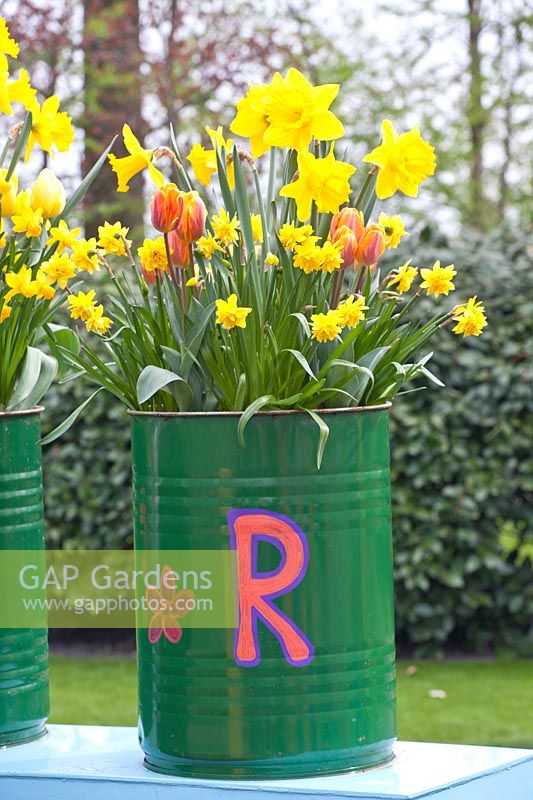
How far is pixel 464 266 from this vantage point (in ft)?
15.2

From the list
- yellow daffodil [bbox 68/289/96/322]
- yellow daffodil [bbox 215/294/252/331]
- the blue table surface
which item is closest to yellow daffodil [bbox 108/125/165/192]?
yellow daffodil [bbox 68/289/96/322]

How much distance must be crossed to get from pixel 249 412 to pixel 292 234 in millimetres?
255

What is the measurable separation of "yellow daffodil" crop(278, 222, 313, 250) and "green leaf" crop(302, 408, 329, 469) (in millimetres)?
229

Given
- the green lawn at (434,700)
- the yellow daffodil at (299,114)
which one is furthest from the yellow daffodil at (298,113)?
the green lawn at (434,700)

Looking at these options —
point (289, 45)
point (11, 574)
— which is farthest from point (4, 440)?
point (289, 45)

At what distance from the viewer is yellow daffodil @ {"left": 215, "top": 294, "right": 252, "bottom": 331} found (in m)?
1.55

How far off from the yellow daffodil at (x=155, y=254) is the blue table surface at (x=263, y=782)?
2.39ft

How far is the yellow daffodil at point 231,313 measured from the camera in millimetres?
1546

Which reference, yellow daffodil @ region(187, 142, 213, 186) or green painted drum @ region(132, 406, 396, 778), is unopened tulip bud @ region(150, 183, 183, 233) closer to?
yellow daffodil @ region(187, 142, 213, 186)

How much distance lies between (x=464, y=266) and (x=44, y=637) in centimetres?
311

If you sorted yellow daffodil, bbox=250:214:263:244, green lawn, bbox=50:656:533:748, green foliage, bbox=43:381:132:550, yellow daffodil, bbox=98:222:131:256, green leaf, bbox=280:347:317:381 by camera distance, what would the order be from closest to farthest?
green leaf, bbox=280:347:317:381 < yellow daffodil, bbox=98:222:131:256 < yellow daffodil, bbox=250:214:263:244 < green lawn, bbox=50:656:533:748 < green foliage, bbox=43:381:132:550

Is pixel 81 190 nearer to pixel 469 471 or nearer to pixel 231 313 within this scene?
pixel 231 313

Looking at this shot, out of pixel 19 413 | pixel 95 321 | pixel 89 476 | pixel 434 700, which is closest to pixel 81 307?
pixel 95 321

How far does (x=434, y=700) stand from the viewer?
161 inches
